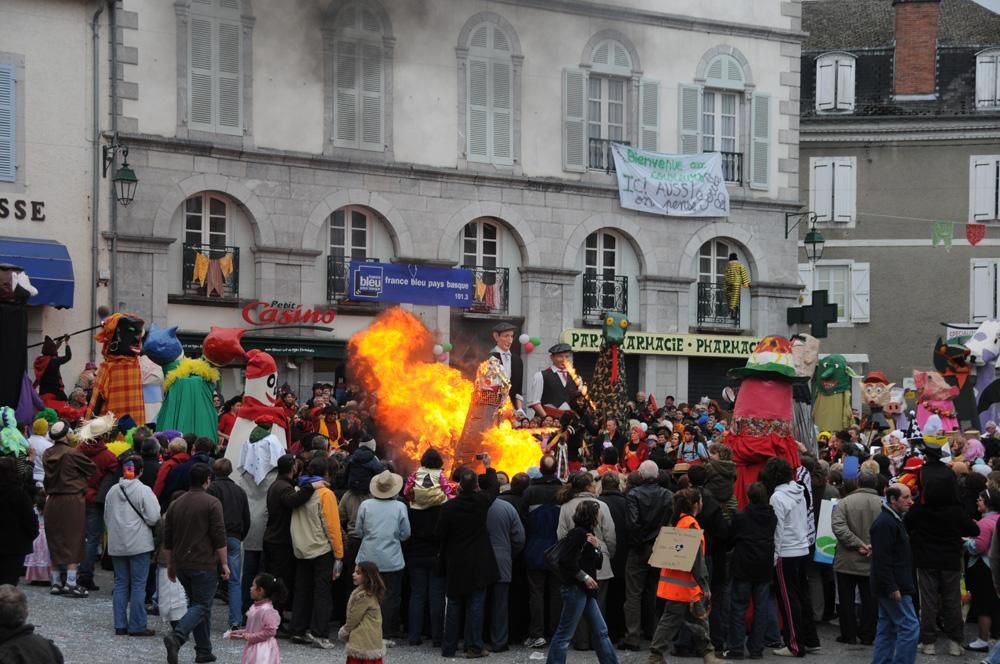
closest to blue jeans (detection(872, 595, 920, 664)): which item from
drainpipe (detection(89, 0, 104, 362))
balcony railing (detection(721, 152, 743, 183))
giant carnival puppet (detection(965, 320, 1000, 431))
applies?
giant carnival puppet (detection(965, 320, 1000, 431))

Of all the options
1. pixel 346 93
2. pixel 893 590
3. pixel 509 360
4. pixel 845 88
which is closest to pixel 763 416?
pixel 893 590

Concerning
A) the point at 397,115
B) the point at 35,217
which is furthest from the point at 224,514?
the point at 397,115

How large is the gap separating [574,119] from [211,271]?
303 inches

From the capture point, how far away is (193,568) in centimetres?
1226

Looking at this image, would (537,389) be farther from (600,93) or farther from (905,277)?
(905,277)

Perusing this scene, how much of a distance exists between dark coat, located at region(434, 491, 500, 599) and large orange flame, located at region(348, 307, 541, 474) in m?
1.81

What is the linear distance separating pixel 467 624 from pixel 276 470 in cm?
228

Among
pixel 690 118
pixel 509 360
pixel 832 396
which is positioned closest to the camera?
pixel 509 360

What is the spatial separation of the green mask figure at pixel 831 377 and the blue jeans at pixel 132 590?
507 inches

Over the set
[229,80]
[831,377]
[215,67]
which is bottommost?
[831,377]

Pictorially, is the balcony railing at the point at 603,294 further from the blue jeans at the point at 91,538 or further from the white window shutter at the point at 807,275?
the blue jeans at the point at 91,538

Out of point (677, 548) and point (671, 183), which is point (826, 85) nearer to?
point (671, 183)

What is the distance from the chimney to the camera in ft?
125

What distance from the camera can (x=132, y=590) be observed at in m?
13.3
